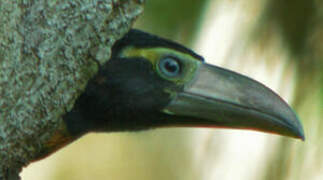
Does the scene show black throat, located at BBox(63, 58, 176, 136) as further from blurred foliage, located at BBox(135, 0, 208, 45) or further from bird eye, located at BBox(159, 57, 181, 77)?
blurred foliage, located at BBox(135, 0, 208, 45)

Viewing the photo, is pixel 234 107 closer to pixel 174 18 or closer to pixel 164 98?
pixel 164 98

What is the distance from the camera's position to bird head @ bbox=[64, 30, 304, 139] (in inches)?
141

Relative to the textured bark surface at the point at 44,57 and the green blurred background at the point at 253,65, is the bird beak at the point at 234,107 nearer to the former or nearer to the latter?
the textured bark surface at the point at 44,57

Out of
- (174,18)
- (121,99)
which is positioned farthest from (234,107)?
(174,18)

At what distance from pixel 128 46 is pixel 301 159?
2174 millimetres

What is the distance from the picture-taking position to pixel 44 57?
2.98 meters

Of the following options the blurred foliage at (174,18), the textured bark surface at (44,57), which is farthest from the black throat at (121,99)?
the blurred foliage at (174,18)

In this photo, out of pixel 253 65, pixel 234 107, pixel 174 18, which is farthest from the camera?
pixel 174 18

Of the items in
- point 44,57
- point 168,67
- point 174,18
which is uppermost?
point 174,18

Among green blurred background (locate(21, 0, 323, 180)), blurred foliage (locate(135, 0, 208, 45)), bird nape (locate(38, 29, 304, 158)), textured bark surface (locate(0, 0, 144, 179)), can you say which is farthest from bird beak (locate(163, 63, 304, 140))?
blurred foliage (locate(135, 0, 208, 45))

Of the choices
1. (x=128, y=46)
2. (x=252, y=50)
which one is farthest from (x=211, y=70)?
(x=252, y=50)

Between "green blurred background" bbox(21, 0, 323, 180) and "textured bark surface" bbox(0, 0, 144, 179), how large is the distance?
2438 millimetres

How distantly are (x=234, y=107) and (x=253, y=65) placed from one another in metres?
2.11

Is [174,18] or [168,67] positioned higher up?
[174,18]
